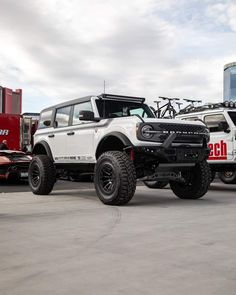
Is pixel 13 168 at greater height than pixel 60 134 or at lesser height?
lesser

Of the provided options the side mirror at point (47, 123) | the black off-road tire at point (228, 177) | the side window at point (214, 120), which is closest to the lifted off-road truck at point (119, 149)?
the side mirror at point (47, 123)

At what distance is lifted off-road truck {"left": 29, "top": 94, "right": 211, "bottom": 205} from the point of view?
8.70 meters

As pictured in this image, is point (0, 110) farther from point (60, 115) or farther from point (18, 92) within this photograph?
point (60, 115)

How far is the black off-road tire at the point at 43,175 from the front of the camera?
36.0 feet

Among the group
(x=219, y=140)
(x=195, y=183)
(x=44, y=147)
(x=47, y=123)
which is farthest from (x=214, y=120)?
(x=44, y=147)

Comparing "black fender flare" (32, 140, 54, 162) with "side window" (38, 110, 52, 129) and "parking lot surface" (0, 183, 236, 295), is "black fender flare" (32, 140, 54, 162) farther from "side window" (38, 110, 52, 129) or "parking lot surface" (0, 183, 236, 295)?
"parking lot surface" (0, 183, 236, 295)

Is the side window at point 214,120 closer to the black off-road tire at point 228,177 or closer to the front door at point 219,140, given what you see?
the front door at point 219,140

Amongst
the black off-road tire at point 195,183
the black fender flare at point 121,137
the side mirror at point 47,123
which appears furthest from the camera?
the side mirror at point 47,123

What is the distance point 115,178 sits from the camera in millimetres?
8617

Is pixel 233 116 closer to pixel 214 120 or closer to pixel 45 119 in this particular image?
pixel 214 120

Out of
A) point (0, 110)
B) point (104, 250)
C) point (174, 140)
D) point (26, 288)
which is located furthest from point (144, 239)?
point (0, 110)

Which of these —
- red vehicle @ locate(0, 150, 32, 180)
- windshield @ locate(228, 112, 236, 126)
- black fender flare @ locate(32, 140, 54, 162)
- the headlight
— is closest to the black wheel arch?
the headlight

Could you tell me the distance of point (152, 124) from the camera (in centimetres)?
877

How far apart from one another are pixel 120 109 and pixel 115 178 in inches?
87.1
